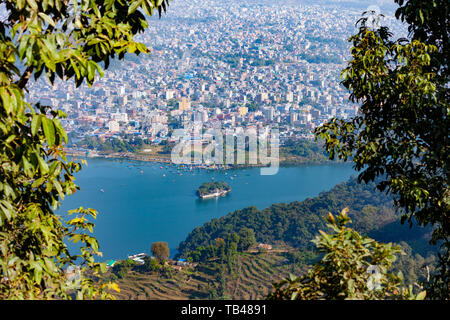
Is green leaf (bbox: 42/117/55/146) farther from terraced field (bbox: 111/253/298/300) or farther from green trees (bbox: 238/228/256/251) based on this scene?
green trees (bbox: 238/228/256/251)

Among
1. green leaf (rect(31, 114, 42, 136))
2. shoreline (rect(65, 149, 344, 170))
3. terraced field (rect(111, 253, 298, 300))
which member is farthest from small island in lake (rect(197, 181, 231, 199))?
green leaf (rect(31, 114, 42, 136))

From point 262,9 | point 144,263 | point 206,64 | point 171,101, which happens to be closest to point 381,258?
point 144,263

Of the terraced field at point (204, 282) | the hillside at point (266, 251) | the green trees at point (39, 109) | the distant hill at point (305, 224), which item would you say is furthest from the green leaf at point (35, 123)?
the distant hill at point (305, 224)

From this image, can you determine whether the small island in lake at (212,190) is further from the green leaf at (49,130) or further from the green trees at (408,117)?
the green leaf at (49,130)

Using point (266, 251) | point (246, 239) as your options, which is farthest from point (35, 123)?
point (266, 251)

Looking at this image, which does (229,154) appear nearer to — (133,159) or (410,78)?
(133,159)
